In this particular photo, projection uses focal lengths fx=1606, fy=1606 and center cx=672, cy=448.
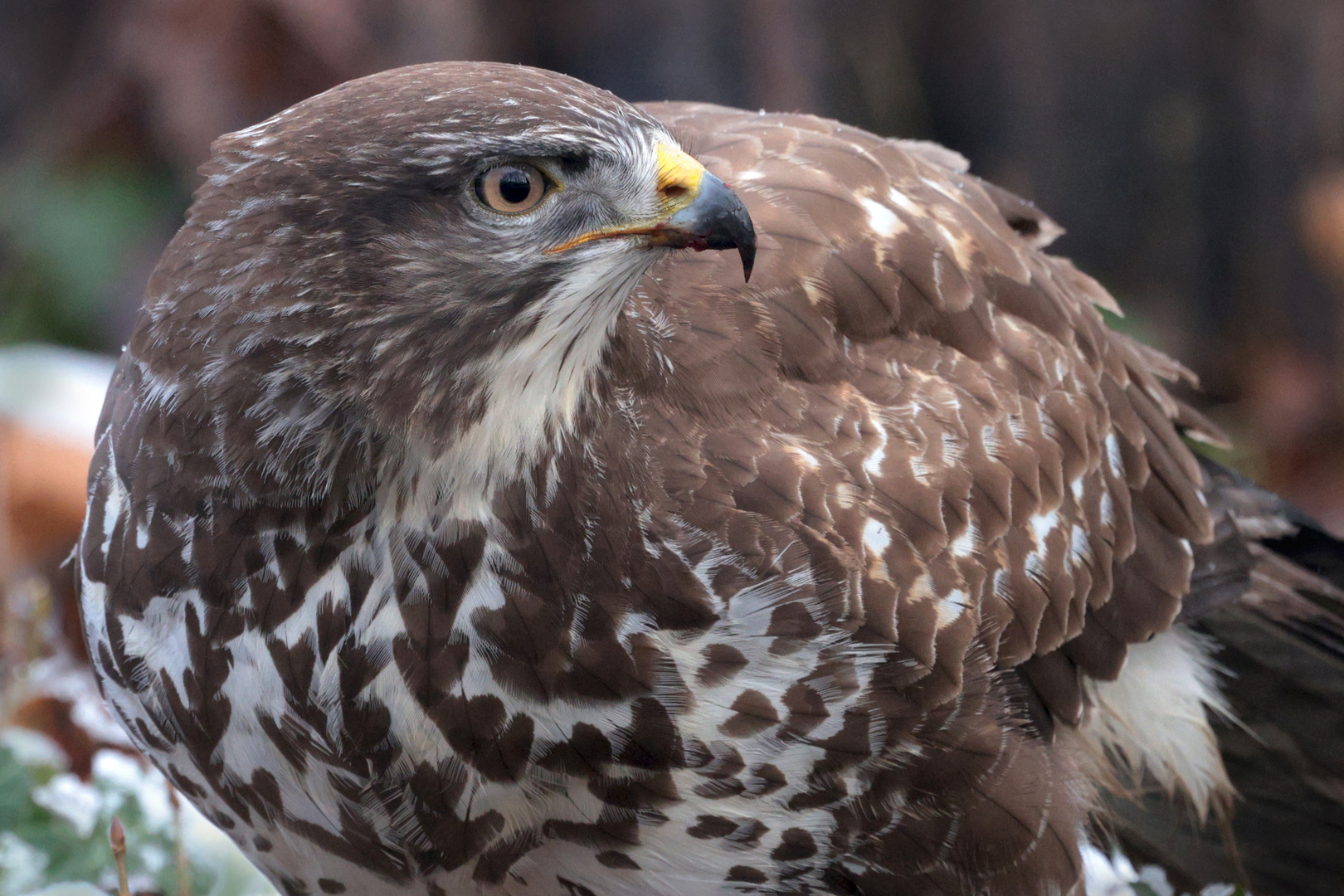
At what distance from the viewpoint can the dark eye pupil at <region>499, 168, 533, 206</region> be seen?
244 cm

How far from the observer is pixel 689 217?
8.15 feet

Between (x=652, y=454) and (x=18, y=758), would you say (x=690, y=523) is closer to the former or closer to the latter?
(x=652, y=454)

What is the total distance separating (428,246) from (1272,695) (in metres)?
2.36

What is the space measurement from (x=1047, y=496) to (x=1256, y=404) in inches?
200

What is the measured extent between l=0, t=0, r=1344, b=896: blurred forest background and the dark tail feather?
3.19 m

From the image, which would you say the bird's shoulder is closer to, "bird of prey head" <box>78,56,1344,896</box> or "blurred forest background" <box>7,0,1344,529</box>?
"bird of prey head" <box>78,56,1344,896</box>

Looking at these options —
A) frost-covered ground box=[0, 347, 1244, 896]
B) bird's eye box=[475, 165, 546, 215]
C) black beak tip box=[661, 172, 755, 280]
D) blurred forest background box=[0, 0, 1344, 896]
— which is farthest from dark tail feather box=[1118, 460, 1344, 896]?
blurred forest background box=[0, 0, 1344, 896]

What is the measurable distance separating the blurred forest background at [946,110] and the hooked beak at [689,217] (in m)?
4.48

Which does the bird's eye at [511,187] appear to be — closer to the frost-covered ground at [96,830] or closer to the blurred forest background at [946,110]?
the frost-covered ground at [96,830]

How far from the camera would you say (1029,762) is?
3.06 metres

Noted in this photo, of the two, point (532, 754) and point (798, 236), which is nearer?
point (532, 754)

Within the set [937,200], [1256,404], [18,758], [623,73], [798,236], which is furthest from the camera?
[1256,404]

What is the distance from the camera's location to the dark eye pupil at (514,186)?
2.44 meters

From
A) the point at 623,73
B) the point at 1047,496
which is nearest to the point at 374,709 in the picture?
the point at 1047,496
